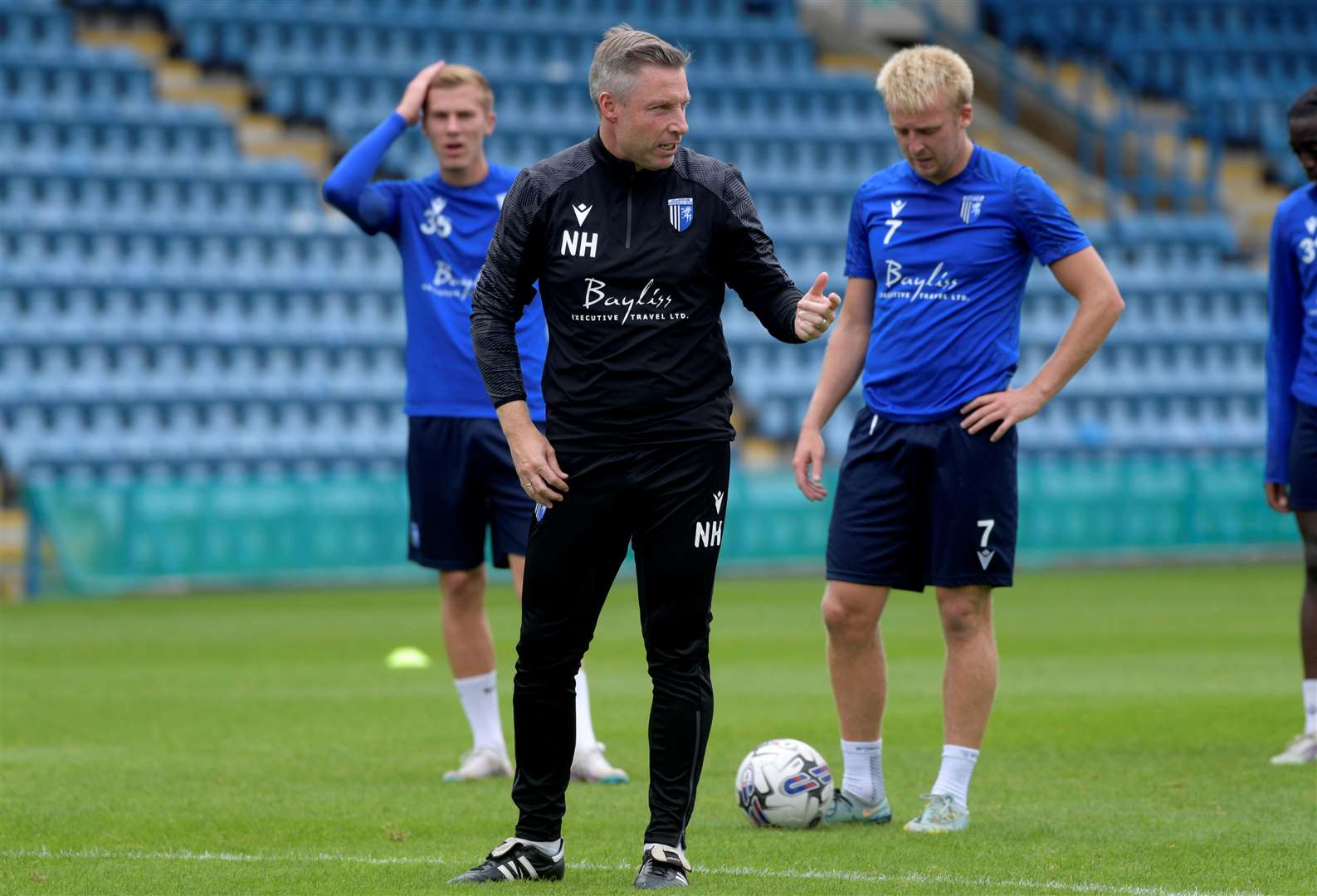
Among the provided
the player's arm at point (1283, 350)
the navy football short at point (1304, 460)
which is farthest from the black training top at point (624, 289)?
the player's arm at point (1283, 350)

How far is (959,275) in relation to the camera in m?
5.74

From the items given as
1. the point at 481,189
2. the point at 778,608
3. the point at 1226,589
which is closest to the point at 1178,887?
the point at 481,189

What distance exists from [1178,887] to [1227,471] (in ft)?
51.3

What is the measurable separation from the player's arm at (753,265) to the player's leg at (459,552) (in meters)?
2.23

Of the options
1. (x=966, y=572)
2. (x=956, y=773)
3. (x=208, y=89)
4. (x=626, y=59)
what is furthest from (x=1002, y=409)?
(x=208, y=89)

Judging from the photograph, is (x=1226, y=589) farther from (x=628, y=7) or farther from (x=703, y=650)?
(x=703, y=650)

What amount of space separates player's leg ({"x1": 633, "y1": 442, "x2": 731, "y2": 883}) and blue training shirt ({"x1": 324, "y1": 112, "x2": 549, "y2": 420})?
2.10m

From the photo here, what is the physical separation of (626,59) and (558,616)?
4.52 feet

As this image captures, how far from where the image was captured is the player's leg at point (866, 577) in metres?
5.76

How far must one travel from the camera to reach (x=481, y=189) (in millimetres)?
7078

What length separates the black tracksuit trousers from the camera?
15.8 feet

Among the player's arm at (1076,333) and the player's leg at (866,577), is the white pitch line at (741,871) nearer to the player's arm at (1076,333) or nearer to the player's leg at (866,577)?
the player's leg at (866,577)

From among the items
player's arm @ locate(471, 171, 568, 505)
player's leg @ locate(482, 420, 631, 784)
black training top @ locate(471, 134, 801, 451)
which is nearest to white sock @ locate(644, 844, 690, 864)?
player's arm @ locate(471, 171, 568, 505)

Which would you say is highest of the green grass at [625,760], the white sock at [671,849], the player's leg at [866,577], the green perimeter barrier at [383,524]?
the player's leg at [866,577]
